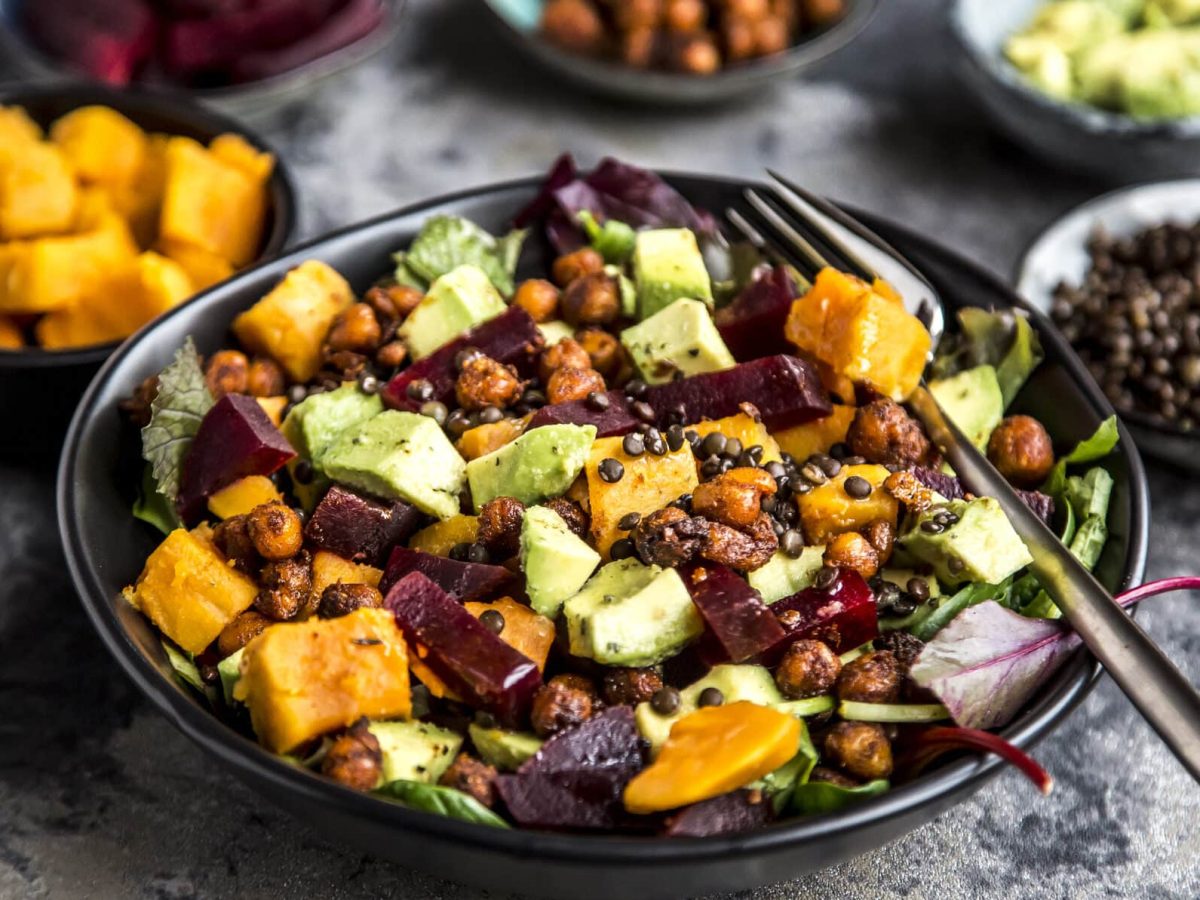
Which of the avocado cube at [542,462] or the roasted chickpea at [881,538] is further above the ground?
the avocado cube at [542,462]

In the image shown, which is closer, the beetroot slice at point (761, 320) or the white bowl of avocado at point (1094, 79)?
the beetroot slice at point (761, 320)

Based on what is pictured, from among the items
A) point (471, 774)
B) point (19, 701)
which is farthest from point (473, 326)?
point (19, 701)

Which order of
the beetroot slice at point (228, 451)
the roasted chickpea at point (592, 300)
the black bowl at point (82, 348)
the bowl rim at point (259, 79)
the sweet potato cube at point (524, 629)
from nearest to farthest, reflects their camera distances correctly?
the sweet potato cube at point (524, 629), the beetroot slice at point (228, 451), the roasted chickpea at point (592, 300), the black bowl at point (82, 348), the bowl rim at point (259, 79)

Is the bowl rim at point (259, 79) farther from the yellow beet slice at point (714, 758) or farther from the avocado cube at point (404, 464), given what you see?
the yellow beet slice at point (714, 758)

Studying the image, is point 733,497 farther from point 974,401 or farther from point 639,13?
point 639,13

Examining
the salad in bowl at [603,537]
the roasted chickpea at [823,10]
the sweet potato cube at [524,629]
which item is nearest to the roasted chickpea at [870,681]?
the salad in bowl at [603,537]

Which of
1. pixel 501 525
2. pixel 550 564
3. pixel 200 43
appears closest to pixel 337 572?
pixel 501 525

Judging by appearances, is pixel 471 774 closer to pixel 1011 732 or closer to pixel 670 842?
pixel 670 842

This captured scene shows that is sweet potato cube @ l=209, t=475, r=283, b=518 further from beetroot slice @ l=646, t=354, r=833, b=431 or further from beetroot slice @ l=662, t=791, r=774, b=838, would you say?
beetroot slice @ l=662, t=791, r=774, b=838
